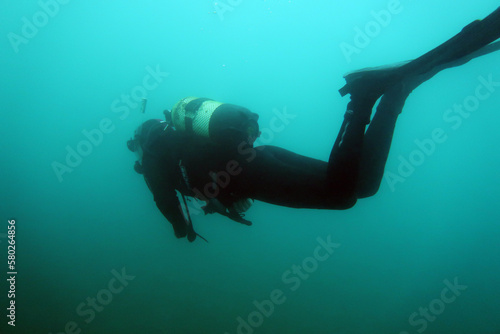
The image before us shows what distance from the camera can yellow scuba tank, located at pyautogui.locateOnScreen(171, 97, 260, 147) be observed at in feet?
7.23

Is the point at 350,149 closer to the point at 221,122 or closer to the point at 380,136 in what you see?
the point at 380,136

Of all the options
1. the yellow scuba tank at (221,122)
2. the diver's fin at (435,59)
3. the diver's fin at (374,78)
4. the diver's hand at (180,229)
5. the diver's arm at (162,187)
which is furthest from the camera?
the diver's hand at (180,229)

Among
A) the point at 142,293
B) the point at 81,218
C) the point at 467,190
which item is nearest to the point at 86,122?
the point at 81,218

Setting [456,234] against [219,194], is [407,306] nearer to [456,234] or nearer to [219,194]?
[456,234]

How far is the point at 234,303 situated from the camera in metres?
16.3

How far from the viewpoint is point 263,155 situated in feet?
8.05

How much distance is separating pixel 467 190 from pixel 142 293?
22092 millimetres

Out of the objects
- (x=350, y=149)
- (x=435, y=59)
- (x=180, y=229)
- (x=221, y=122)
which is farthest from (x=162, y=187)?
(x=435, y=59)

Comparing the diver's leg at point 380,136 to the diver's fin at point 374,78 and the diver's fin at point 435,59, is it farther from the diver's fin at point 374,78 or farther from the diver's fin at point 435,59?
the diver's fin at point 374,78

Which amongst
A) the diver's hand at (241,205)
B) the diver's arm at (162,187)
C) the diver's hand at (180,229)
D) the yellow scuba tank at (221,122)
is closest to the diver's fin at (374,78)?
the yellow scuba tank at (221,122)

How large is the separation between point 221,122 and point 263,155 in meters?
0.47

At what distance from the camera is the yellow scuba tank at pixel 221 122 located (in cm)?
221

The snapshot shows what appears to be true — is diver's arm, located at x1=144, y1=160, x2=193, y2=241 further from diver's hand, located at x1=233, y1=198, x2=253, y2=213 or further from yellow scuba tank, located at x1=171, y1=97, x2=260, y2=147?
diver's hand, located at x1=233, y1=198, x2=253, y2=213

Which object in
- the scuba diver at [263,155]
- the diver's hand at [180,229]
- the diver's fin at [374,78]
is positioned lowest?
the diver's hand at [180,229]
